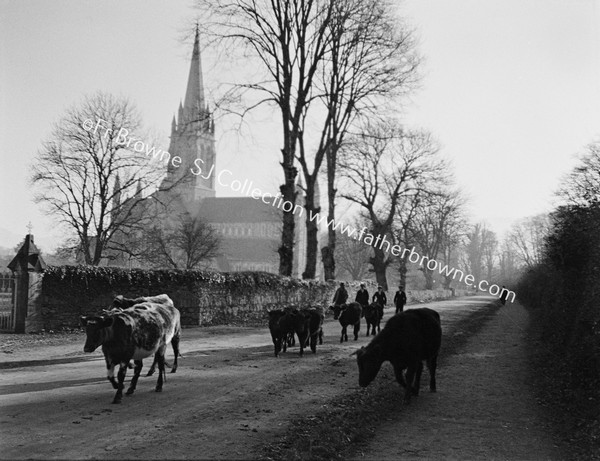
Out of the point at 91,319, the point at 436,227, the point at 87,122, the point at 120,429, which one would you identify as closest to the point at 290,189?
the point at 87,122

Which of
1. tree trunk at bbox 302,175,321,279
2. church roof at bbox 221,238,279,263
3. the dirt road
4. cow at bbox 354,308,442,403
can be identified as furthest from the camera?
church roof at bbox 221,238,279,263

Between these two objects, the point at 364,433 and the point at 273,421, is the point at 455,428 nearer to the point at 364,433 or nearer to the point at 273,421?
the point at 364,433

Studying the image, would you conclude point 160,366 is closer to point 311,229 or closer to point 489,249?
point 311,229

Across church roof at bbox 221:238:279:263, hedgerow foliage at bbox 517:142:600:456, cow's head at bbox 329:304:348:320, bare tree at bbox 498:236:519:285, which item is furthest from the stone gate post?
church roof at bbox 221:238:279:263

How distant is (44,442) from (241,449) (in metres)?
2.18

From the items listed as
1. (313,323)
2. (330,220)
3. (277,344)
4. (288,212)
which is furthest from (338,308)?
(330,220)

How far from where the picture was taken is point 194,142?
2812 centimetres

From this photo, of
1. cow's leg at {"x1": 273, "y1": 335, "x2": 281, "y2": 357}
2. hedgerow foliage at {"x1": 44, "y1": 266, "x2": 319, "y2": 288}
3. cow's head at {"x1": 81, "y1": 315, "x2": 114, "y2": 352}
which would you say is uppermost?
hedgerow foliage at {"x1": 44, "y1": 266, "x2": 319, "y2": 288}

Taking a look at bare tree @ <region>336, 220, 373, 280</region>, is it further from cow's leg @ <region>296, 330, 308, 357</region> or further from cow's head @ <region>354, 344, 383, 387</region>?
cow's head @ <region>354, 344, 383, 387</region>

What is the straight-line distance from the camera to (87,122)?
1283 inches

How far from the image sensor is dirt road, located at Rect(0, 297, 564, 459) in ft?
21.0

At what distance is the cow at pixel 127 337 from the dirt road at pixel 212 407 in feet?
1.43

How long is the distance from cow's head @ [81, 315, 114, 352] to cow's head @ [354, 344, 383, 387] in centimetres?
397

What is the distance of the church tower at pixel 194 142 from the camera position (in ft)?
80.4
